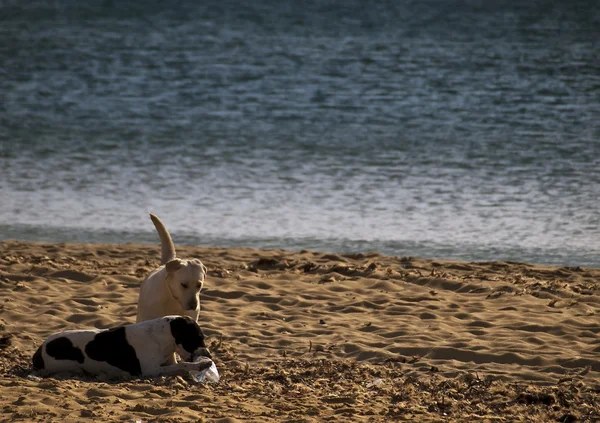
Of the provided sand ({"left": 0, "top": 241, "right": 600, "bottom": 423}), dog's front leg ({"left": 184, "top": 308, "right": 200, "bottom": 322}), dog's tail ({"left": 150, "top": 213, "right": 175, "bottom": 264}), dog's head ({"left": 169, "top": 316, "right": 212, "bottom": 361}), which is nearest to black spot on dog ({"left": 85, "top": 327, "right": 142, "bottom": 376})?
sand ({"left": 0, "top": 241, "right": 600, "bottom": 423})

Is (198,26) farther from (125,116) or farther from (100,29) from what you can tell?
(125,116)

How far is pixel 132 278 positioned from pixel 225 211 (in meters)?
4.89

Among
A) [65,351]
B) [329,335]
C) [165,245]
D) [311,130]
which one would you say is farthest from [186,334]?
[311,130]

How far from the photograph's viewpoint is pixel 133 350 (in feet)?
24.7

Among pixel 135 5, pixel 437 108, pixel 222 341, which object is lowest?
pixel 222 341

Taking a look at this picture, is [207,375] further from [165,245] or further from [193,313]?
[165,245]

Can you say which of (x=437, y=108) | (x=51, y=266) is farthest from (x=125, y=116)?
(x=51, y=266)

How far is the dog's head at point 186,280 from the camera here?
7.71 m

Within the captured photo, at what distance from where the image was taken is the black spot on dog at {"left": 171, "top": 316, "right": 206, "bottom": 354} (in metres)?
7.50

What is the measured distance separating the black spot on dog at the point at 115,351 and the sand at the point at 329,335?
183mm

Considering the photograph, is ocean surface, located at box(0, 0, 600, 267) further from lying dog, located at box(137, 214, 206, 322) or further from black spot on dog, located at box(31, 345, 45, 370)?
black spot on dog, located at box(31, 345, 45, 370)

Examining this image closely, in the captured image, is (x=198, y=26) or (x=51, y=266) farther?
(x=198, y=26)

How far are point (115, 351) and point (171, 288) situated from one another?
64 cm

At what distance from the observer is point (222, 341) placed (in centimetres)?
882
